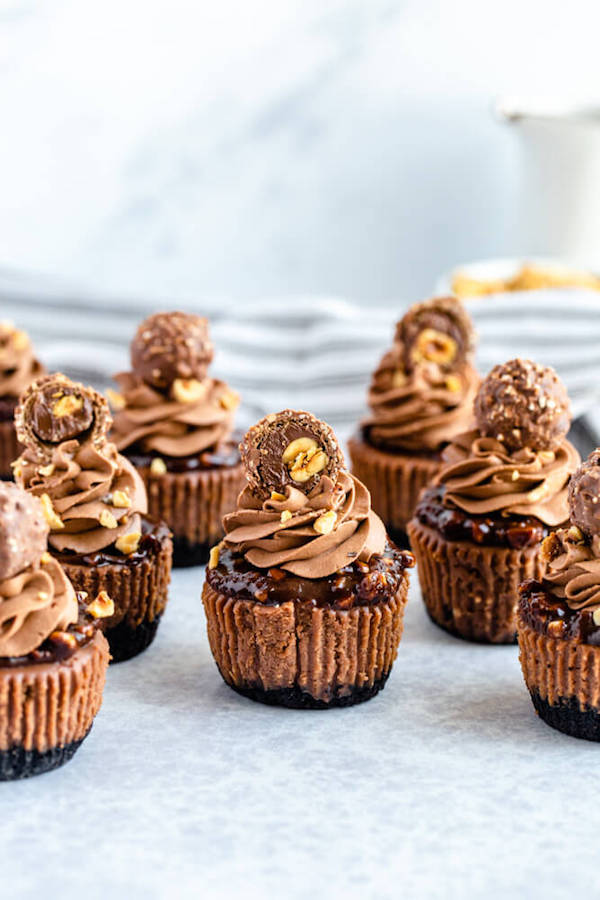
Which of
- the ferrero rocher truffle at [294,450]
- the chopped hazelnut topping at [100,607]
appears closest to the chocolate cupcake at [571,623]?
the ferrero rocher truffle at [294,450]

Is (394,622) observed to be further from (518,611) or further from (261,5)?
(261,5)

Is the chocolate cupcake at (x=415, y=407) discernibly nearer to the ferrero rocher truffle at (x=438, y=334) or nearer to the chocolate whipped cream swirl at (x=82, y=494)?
the ferrero rocher truffle at (x=438, y=334)

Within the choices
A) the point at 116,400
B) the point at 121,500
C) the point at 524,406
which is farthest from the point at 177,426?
the point at 524,406

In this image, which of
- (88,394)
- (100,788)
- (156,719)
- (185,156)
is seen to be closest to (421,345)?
(88,394)

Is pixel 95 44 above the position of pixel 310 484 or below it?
above

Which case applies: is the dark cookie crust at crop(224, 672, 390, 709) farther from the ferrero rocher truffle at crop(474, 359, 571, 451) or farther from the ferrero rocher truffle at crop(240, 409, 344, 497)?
the ferrero rocher truffle at crop(474, 359, 571, 451)

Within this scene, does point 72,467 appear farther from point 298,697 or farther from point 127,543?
point 298,697
